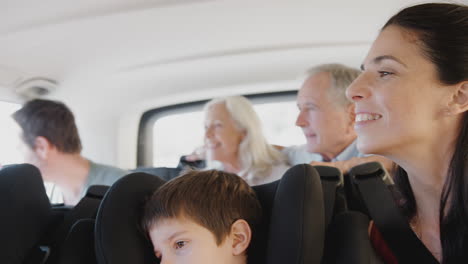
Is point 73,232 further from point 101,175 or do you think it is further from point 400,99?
point 101,175

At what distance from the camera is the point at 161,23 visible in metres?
2.14

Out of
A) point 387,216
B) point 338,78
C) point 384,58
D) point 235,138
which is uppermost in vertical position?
point 384,58

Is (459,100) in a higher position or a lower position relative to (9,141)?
higher

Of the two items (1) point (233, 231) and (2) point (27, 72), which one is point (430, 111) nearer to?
(1) point (233, 231)

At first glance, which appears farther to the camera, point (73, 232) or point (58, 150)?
point (58, 150)

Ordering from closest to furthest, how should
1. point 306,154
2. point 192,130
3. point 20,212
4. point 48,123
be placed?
point 20,212, point 48,123, point 306,154, point 192,130

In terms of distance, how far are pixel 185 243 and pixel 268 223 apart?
0.22 meters

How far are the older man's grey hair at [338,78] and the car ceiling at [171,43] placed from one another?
26 centimetres

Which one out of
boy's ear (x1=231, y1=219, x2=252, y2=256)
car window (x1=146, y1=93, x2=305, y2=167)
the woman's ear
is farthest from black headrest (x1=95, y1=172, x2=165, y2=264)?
car window (x1=146, y1=93, x2=305, y2=167)

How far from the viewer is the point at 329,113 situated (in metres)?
2.05

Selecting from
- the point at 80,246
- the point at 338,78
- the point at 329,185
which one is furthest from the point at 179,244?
the point at 338,78

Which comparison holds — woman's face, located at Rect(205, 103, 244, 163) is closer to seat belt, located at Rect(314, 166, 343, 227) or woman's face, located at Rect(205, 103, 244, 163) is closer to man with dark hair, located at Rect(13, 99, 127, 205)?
man with dark hair, located at Rect(13, 99, 127, 205)

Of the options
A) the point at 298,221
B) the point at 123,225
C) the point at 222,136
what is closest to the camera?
the point at 298,221

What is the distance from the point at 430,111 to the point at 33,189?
106 cm
